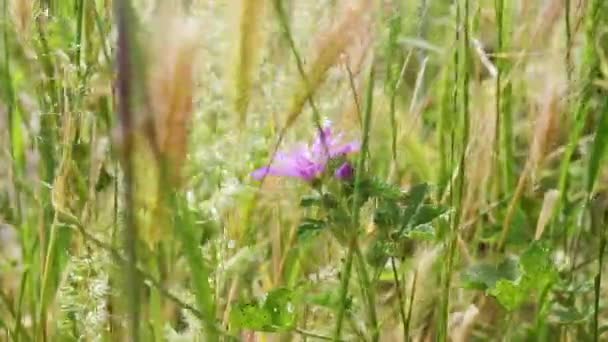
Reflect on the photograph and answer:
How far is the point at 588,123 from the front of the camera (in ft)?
3.07

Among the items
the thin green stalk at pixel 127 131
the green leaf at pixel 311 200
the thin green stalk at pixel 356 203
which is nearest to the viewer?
the thin green stalk at pixel 127 131

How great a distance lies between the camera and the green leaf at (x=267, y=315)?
508mm

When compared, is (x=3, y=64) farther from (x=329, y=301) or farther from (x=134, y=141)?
(x=134, y=141)

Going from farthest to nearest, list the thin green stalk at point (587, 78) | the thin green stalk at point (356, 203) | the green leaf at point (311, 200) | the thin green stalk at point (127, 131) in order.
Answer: the thin green stalk at point (587, 78), the green leaf at point (311, 200), the thin green stalk at point (356, 203), the thin green stalk at point (127, 131)

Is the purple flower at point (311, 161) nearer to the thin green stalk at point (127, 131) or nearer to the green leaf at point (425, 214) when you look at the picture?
the green leaf at point (425, 214)

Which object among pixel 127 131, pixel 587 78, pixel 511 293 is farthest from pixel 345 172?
pixel 127 131

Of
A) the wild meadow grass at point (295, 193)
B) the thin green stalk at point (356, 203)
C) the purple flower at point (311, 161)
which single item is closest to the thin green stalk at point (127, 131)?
the wild meadow grass at point (295, 193)

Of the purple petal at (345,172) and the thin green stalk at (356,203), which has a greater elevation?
the purple petal at (345,172)

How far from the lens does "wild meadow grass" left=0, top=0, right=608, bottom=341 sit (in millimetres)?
487

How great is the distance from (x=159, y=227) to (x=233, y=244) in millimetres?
202

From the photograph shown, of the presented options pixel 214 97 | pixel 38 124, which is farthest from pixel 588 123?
pixel 38 124

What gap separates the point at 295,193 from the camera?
61cm

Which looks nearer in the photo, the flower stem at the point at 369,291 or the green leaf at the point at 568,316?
the flower stem at the point at 369,291

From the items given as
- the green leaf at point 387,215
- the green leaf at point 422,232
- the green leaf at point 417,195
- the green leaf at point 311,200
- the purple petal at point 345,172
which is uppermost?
the purple petal at point 345,172
